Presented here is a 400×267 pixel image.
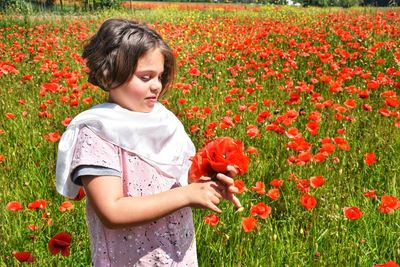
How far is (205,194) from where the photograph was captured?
123cm

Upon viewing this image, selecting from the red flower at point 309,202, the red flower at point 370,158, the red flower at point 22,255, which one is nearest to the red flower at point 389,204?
the red flower at point 309,202

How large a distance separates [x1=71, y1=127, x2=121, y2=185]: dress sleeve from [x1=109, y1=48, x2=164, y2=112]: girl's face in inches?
6.0

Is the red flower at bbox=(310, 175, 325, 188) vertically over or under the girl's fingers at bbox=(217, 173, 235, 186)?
under

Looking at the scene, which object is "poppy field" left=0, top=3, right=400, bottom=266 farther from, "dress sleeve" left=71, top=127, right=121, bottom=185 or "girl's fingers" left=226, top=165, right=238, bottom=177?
"dress sleeve" left=71, top=127, right=121, bottom=185

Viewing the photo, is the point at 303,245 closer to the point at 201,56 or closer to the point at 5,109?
the point at 5,109

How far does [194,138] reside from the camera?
360 centimetres

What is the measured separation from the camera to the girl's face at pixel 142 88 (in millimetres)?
1463

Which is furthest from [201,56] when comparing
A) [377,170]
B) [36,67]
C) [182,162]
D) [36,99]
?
[182,162]

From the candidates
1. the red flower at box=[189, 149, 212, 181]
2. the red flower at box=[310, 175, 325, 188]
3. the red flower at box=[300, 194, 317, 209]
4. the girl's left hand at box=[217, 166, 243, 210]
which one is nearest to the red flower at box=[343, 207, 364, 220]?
the red flower at box=[300, 194, 317, 209]

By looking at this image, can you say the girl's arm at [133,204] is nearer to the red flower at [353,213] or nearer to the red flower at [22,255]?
the red flower at [22,255]

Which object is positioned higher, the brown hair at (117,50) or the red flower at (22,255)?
the brown hair at (117,50)

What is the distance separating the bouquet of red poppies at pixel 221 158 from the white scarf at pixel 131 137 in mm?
288

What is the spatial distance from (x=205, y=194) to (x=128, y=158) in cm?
32

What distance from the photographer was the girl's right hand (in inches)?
48.4
